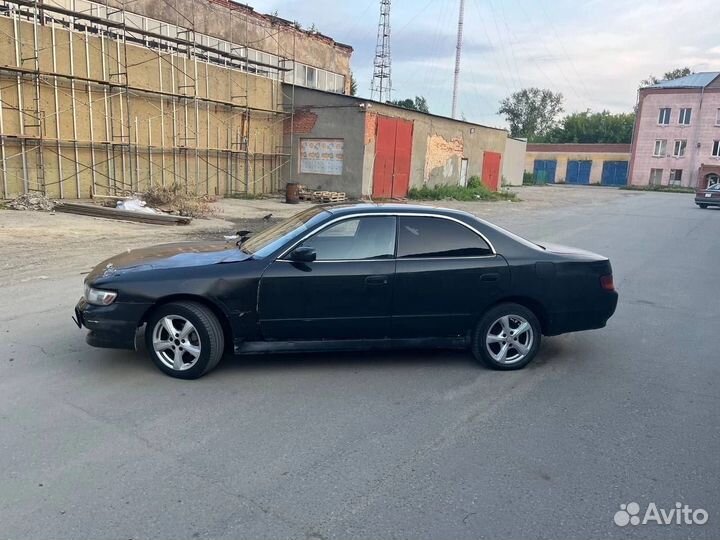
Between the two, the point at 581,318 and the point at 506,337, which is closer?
the point at 506,337

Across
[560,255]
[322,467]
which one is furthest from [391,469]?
[560,255]

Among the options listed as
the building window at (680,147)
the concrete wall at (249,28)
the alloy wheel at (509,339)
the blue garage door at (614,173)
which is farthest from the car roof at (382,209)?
the blue garage door at (614,173)

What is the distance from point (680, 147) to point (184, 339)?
64728 mm

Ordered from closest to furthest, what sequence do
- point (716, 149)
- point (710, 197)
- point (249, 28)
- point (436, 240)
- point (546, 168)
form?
1. point (436, 240)
2. point (710, 197)
3. point (249, 28)
4. point (716, 149)
5. point (546, 168)

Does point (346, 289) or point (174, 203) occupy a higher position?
point (346, 289)

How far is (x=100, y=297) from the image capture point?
15.1ft

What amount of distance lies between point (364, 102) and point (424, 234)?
2201cm

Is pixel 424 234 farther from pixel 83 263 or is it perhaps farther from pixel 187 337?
pixel 83 263

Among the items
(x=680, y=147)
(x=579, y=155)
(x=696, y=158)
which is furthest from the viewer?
(x=579, y=155)

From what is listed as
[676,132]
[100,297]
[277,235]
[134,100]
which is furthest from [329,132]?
[676,132]

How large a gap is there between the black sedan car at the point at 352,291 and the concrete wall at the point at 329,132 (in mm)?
21255

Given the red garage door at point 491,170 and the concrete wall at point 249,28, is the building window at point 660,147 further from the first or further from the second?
the concrete wall at point 249,28

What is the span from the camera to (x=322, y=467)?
11.3ft

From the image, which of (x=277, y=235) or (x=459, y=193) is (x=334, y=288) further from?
(x=459, y=193)
